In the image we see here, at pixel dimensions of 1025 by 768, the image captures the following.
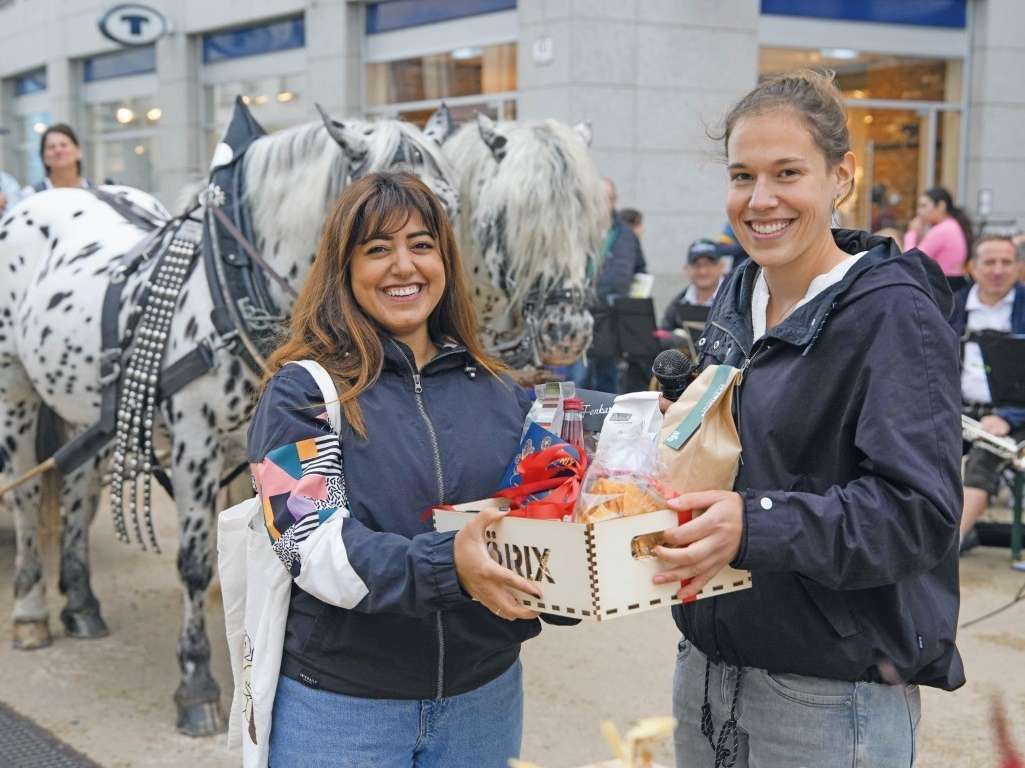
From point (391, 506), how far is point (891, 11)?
13197 mm

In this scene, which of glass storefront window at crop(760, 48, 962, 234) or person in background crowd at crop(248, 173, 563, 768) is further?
glass storefront window at crop(760, 48, 962, 234)

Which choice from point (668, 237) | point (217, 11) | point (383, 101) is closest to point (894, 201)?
point (668, 237)

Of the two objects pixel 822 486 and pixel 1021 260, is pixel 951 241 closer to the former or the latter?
pixel 1021 260

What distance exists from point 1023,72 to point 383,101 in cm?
780

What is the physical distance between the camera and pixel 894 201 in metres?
14.0

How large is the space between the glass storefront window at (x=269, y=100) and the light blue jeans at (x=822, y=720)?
1345 cm

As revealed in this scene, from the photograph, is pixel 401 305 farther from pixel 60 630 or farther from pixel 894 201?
pixel 894 201

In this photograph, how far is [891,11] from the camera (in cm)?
1344

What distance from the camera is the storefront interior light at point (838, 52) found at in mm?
Answer: 13281

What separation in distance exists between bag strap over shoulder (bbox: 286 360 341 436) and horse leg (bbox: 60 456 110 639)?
3.51 meters

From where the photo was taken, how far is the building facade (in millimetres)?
11695

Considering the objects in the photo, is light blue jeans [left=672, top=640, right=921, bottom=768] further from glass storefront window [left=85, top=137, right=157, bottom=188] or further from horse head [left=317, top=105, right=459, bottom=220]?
glass storefront window [left=85, top=137, right=157, bottom=188]

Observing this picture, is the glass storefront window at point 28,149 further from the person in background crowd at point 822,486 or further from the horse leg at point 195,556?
the person in background crowd at point 822,486

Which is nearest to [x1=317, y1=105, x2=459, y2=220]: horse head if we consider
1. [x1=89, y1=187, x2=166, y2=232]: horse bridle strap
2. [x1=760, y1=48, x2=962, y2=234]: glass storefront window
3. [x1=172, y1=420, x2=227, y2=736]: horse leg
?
[x1=172, y1=420, x2=227, y2=736]: horse leg
